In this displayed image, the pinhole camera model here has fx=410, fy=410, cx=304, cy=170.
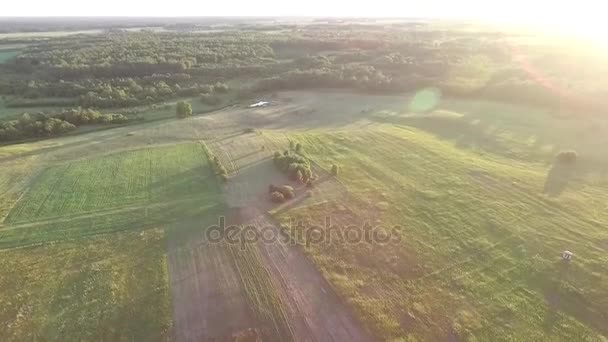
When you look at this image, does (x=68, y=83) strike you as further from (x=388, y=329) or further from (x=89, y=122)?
(x=388, y=329)

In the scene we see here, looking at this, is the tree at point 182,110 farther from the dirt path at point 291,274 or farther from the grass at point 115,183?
the dirt path at point 291,274

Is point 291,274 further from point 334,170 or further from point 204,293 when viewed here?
point 334,170

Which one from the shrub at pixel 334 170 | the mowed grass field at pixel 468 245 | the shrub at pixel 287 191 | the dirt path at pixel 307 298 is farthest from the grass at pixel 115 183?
the dirt path at pixel 307 298

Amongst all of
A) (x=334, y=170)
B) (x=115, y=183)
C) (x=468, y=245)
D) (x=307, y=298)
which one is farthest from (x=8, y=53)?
(x=468, y=245)

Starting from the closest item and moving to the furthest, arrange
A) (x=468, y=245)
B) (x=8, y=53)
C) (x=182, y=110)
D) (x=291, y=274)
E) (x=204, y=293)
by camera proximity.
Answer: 1. (x=204, y=293)
2. (x=291, y=274)
3. (x=468, y=245)
4. (x=182, y=110)
5. (x=8, y=53)

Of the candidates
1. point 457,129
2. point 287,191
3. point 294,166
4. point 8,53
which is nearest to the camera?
point 287,191

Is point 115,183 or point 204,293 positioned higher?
point 204,293

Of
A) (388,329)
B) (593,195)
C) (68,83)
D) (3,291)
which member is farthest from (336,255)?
(68,83)
